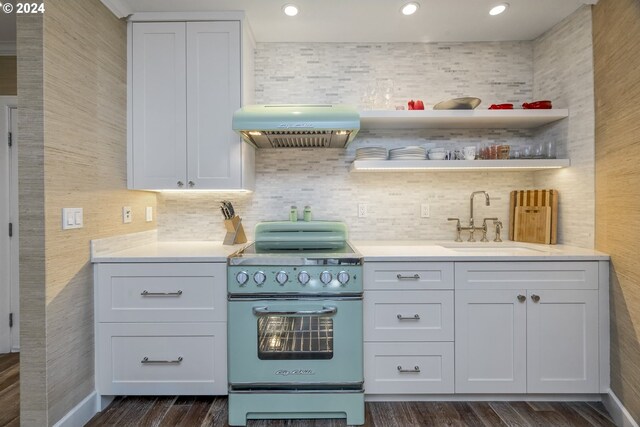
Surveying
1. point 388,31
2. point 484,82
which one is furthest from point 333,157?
point 484,82

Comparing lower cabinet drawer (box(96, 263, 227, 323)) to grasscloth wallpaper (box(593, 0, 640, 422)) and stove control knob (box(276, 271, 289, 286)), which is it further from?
grasscloth wallpaper (box(593, 0, 640, 422))

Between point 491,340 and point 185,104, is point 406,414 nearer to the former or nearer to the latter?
point 491,340

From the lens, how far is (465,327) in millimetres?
1862

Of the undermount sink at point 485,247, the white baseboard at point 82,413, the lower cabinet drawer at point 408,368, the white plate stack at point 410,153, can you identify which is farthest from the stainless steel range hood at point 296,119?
the white baseboard at point 82,413

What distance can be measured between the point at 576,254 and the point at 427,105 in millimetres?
1419

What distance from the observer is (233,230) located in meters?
2.37

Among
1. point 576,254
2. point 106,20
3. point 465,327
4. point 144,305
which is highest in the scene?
point 106,20

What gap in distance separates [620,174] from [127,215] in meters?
2.95

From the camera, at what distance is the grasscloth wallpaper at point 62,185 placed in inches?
61.3

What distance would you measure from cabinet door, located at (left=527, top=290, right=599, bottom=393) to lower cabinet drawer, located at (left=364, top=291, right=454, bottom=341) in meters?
0.47

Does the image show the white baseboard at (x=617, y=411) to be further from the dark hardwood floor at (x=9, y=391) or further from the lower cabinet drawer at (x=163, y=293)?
the dark hardwood floor at (x=9, y=391)

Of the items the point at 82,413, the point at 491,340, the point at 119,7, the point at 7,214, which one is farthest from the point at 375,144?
the point at 7,214

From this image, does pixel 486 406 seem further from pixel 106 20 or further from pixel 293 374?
pixel 106 20

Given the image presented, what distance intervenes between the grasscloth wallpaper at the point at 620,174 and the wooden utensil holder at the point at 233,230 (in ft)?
7.48
